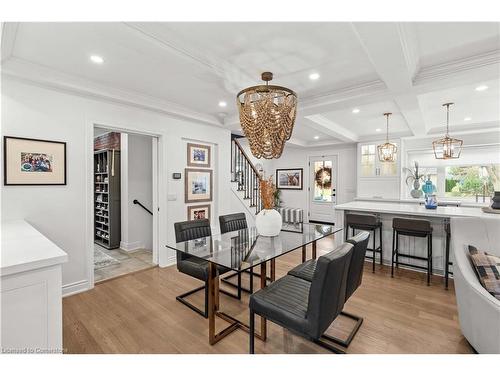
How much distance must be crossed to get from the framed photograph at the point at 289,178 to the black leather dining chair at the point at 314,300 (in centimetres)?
627

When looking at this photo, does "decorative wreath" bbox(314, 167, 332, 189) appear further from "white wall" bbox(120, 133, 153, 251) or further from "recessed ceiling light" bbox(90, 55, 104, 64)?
"recessed ceiling light" bbox(90, 55, 104, 64)

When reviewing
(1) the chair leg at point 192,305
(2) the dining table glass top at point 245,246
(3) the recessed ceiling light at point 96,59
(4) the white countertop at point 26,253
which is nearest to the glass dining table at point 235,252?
(2) the dining table glass top at point 245,246

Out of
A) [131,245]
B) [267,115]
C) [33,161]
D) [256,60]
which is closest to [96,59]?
[33,161]

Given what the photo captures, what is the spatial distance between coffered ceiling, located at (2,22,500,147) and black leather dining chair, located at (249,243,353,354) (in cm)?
162

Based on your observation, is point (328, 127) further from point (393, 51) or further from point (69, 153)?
point (69, 153)

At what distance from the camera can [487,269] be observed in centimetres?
195

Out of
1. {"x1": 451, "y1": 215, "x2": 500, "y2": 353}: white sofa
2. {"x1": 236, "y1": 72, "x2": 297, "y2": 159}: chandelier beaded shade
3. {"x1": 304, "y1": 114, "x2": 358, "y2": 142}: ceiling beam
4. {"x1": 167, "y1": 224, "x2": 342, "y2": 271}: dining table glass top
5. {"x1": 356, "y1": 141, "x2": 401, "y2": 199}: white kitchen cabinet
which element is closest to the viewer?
{"x1": 451, "y1": 215, "x2": 500, "y2": 353}: white sofa

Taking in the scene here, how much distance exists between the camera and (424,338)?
6.86ft

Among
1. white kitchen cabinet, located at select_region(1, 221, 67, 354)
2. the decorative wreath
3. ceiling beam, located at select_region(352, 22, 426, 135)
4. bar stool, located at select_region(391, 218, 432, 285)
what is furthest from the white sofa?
the decorative wreath

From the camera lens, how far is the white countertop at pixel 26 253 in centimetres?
117

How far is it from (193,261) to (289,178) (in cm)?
602

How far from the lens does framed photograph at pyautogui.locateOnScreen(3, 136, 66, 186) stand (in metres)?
2.54
